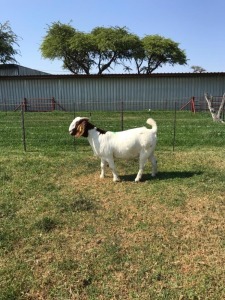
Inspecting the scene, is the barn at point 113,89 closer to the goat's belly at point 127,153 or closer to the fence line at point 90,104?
the fence line at point 90,104

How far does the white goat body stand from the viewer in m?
6.95

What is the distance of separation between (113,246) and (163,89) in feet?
74.3

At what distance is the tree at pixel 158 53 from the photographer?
4284cm

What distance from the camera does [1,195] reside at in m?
6.43

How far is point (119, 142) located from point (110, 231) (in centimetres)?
254

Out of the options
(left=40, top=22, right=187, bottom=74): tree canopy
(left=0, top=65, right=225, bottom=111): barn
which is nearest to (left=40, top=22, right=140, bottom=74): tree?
(left=40, top=22, right=187, bottom=74): tree canopy

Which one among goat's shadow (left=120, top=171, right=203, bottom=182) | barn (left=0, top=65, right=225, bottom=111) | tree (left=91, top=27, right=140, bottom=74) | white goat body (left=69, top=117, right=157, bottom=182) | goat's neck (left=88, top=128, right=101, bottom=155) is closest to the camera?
white goat body (left=69, top=117, right=157, bottom=182)

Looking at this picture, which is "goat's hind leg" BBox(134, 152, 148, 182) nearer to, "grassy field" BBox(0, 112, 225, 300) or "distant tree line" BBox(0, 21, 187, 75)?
"grassy field" BBox(0, 112, 225, 300)

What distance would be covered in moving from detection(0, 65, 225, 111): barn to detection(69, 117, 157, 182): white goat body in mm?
18812

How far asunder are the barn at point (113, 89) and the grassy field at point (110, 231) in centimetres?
1781

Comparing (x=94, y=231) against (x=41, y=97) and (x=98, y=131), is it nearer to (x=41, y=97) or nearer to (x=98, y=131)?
(x=98, y=131)

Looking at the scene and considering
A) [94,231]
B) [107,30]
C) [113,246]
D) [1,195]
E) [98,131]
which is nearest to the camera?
[113,246]

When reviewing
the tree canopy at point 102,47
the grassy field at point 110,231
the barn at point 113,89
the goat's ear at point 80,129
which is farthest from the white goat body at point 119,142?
the tree canopy at point 102,47

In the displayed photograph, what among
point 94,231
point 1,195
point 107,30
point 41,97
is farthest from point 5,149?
point 107,30
